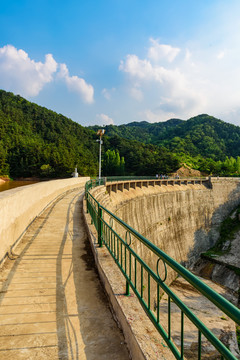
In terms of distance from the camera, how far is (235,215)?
40.0 meters

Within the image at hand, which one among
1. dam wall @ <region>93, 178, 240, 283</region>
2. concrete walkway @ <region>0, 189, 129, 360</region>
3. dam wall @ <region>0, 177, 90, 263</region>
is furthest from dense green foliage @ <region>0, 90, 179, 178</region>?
concrete walkway @ <region>0, 189, 129, 360</region>

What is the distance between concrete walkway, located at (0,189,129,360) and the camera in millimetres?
2459

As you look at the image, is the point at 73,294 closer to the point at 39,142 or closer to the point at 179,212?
the point at 179,212

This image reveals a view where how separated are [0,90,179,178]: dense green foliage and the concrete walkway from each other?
2001 inches

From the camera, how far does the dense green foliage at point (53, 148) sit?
60312 mm

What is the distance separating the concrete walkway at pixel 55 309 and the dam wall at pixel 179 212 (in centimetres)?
1430

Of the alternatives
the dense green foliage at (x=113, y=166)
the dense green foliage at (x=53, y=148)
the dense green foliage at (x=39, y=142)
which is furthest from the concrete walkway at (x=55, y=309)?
the dense green foliage at (x=113, y=166)

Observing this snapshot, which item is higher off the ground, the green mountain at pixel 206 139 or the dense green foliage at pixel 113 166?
the green mountain at pixel 206 139

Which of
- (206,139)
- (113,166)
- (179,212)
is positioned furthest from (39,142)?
(206,139)

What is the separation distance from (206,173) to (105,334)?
72.7m

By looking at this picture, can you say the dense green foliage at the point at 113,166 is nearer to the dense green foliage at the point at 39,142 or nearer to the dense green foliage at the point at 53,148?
the dense green foliage at the point at 53,148

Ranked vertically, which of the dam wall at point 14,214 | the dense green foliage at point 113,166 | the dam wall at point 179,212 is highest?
the dense green foliage at point 113,166

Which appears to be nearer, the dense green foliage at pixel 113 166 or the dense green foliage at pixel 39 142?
the dense green foliage at pixel 39 142

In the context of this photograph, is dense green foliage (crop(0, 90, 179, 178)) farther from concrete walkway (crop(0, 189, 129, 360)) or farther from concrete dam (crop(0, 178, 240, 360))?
concrete walkway (crop(0, 189, 129, 360))
